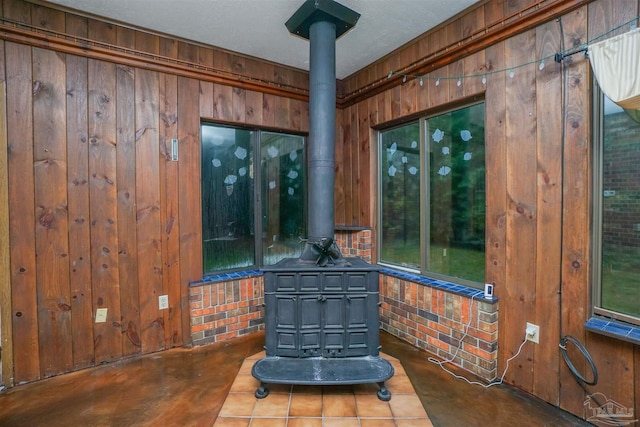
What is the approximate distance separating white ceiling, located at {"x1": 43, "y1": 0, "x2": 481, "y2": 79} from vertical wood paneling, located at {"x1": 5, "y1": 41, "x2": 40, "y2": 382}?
1.79 feet

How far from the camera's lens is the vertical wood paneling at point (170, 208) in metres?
2.57

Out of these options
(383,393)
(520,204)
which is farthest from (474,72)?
(383,393)

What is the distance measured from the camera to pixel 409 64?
2.69m

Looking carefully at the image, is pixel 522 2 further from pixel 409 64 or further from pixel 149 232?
pixel 149 232

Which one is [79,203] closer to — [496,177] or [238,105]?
[238,105]

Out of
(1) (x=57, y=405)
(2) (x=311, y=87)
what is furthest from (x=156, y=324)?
(2) (x=311, y=87)

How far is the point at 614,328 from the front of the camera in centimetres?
161

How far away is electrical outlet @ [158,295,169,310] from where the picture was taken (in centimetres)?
259

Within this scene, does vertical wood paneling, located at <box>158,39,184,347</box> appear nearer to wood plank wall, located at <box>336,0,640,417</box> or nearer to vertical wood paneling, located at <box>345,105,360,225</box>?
vertical wood paneling, located at <box>345,105,360,225</box>

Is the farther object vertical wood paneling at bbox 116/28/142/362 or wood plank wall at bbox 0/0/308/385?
vertical wood paneling at bbox 116/28/142/362

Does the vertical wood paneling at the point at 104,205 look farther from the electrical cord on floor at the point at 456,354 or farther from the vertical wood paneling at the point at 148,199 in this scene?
the electrical cord on floor at the point at 456,354

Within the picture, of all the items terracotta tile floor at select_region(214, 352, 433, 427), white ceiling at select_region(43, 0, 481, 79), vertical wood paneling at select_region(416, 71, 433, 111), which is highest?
white ceiling at select_region(43, 0, 481, 79)

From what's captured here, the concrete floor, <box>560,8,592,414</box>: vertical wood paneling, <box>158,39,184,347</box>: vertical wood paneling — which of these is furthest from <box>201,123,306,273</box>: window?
<box>560,8,592,414</box>: vertical wood paneling

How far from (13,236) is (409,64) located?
10.6ft
